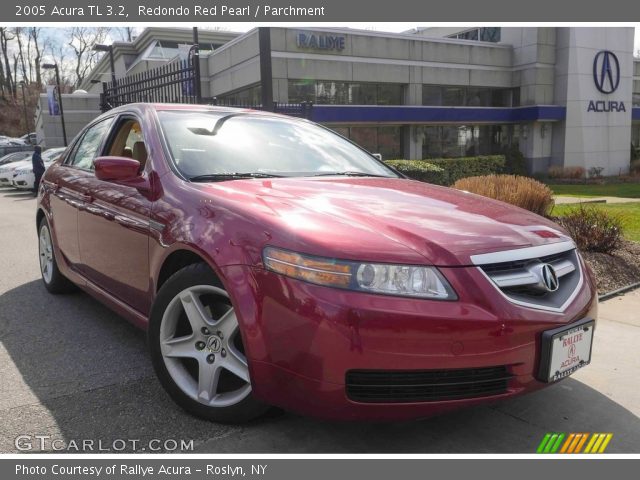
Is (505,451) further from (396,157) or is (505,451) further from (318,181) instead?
(396,157)

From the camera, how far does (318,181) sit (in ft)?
10.7

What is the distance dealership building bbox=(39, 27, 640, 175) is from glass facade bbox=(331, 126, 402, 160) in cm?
5

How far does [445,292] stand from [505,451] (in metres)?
0.90

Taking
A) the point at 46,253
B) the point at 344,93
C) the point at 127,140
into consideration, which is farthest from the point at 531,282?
the point at 344,93

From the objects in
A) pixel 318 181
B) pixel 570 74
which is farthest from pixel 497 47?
pixel 318 181

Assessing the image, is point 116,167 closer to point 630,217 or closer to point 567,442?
point 567,442

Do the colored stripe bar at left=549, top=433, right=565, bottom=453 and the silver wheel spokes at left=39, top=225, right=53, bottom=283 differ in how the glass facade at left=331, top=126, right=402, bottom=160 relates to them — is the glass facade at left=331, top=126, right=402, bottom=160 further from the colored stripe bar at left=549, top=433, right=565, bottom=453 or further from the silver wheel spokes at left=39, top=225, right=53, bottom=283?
the colored stripe bar at left=549, top=433, right=565, bottom=453

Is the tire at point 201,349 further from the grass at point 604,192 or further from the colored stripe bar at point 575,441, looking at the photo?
the grass at point 604,192

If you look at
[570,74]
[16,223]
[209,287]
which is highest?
[570,74]

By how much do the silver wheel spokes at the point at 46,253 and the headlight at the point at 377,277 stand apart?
3605 mm

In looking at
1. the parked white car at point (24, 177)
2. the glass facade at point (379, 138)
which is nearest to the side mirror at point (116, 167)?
the parked white car at point (24, 177)

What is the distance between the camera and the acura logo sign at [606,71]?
27375 mm

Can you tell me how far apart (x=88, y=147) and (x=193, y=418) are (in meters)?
2.67
